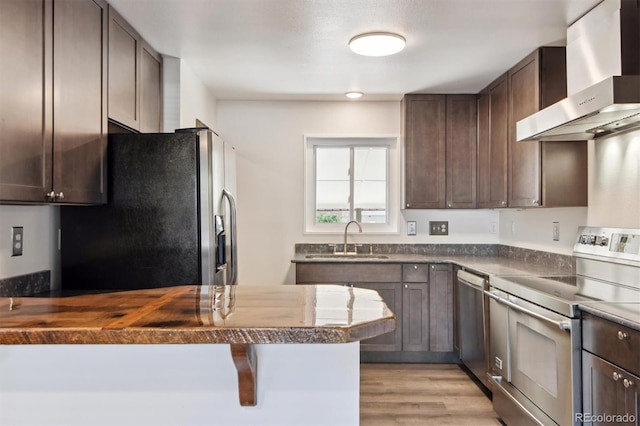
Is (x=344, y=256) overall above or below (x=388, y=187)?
below

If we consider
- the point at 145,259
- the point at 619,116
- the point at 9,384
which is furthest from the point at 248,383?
the point at 619,116

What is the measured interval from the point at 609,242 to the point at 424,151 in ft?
5.55

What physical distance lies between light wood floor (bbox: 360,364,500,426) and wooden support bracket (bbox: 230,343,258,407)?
1.54m

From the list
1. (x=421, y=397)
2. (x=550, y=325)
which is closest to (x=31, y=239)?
(x=550, y=325)

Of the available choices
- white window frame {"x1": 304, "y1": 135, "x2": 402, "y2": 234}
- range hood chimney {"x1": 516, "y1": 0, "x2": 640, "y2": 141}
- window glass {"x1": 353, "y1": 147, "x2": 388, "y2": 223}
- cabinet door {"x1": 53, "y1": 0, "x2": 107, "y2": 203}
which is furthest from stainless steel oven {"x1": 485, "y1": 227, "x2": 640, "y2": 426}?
cabinet door {"x1": 53, "y1": 0, "x2": 107, "y2": 203}

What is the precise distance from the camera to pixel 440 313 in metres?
3.46

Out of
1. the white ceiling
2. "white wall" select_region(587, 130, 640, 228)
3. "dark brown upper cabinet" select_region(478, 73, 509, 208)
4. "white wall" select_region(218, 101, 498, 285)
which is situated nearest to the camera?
the white ceiling

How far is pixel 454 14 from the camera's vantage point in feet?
7.18

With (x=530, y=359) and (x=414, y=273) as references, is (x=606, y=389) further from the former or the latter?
(x=414, y=273)

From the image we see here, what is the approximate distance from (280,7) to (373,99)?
1.91m

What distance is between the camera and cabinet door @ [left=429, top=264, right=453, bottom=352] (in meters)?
3.46

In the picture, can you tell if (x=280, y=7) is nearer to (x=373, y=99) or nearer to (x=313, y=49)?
(x=313, y=49)

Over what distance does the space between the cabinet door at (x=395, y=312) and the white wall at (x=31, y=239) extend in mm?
2183

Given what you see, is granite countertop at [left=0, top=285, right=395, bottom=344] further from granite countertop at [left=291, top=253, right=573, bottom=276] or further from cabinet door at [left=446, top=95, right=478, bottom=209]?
cabinet door at [left=446, top=95, right=478, bottom=209]
